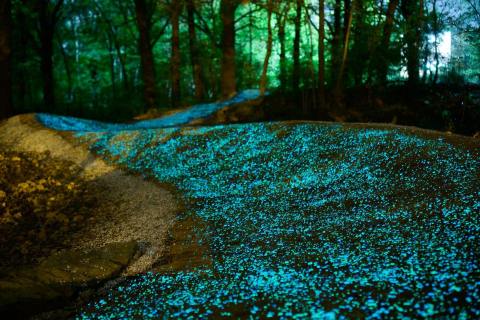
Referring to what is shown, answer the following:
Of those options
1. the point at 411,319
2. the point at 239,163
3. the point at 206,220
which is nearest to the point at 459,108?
the point at 239,163

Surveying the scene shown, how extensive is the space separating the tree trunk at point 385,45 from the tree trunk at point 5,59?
33.0 ft

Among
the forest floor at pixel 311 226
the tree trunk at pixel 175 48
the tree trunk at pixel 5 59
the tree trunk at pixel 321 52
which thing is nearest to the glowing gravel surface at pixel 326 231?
the forest floor at pixel 311 226

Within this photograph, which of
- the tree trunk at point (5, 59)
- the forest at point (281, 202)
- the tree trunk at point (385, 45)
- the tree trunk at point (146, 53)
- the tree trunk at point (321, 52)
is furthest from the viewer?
the tree trunk at point (146, 53)

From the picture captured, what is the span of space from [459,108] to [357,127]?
14.6ft

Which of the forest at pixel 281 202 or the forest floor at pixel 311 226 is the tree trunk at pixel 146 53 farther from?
the forest floor at pixel 311 226

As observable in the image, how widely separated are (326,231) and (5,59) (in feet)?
33.5

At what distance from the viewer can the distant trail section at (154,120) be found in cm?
923

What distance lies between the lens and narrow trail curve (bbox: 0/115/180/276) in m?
3.58

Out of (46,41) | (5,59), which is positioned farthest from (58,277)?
(46,41)

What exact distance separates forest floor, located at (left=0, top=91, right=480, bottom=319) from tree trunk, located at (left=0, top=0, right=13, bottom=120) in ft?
18.7

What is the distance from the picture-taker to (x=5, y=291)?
263cm

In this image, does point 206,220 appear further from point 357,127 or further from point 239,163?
point 357,127

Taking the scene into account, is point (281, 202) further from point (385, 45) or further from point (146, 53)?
point (146, 53)

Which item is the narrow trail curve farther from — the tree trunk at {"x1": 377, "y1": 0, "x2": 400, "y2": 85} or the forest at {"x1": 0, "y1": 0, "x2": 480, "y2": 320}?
the tree trunk at {"x1": 377, "y1": 0, "x2": 400, "y2": 85}
